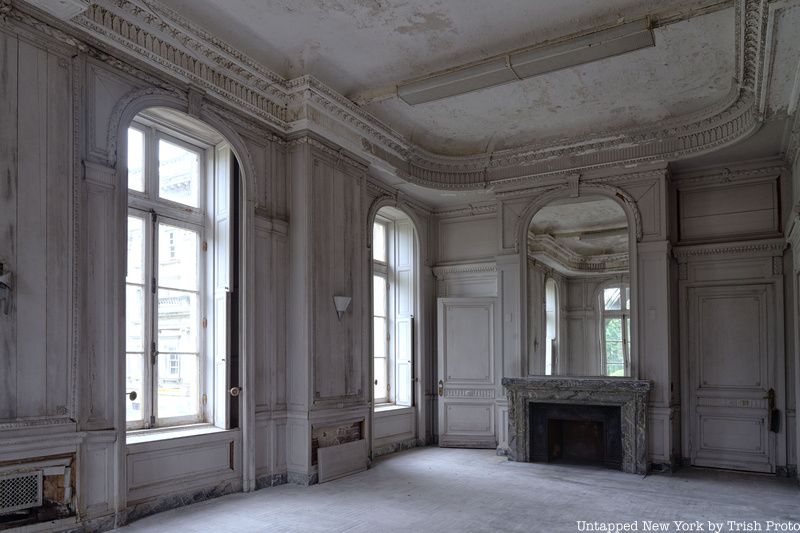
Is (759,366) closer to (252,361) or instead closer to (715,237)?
(715,237)

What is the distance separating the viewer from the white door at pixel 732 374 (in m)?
7.12

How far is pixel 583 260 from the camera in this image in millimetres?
11188

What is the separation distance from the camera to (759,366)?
717cm

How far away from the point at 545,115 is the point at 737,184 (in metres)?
2.52

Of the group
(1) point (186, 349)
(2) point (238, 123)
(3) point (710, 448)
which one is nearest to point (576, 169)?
(3) point (710, 448)

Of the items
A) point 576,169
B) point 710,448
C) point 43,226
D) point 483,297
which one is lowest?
point 710,448

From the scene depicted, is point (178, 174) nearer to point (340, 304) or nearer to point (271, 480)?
point (340, 304)

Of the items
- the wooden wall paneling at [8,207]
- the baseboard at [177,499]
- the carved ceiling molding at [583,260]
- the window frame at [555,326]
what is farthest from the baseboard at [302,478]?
the carved ceiling molding at [583,260]

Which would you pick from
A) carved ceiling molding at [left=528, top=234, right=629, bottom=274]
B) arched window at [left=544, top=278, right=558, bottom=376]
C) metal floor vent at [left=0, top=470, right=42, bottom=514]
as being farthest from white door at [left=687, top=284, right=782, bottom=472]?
metal floor vent at [left=0, top=470, right=42, bottom=514]

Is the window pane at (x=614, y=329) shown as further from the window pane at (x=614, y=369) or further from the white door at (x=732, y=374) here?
the white door at (x=732, y=374)

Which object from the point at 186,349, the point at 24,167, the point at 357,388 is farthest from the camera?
the point at 357,388

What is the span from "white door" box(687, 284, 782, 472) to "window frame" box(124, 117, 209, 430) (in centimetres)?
574

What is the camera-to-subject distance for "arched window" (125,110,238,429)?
544 cm

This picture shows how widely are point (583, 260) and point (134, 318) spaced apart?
321 inches
